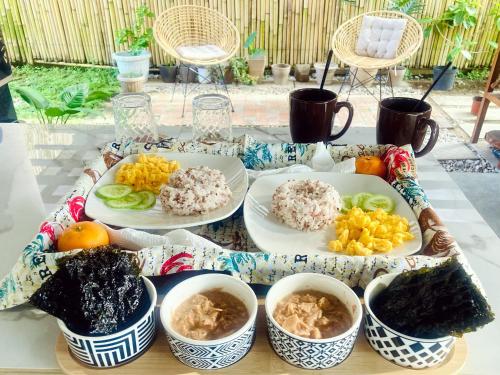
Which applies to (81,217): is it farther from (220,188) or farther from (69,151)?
(69,151)

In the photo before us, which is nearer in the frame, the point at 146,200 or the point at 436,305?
the point at 436,305

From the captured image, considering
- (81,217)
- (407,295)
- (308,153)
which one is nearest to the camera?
(407,295)

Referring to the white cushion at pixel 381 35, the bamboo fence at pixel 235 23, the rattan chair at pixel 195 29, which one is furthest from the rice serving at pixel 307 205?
the bamboo fence at pixel 235 23

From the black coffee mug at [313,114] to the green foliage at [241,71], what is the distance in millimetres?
3235

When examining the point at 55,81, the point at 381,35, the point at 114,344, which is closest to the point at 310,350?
the point at 114,344

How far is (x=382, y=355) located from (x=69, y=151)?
3.86 ft

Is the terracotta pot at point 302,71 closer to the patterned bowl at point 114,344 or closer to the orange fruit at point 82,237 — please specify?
the orange fruit at point 82,237

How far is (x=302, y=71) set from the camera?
14.7ft

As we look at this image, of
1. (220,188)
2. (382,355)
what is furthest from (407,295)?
(220,188)

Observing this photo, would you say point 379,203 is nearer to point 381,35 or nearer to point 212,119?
point 212,119

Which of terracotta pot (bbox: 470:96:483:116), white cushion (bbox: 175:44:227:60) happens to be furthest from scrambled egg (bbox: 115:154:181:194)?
terracotta pot (bbox: 470:96:483:116)

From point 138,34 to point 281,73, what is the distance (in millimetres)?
1499

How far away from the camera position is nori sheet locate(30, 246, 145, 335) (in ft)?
2.00

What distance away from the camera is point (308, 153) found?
3.86ft
